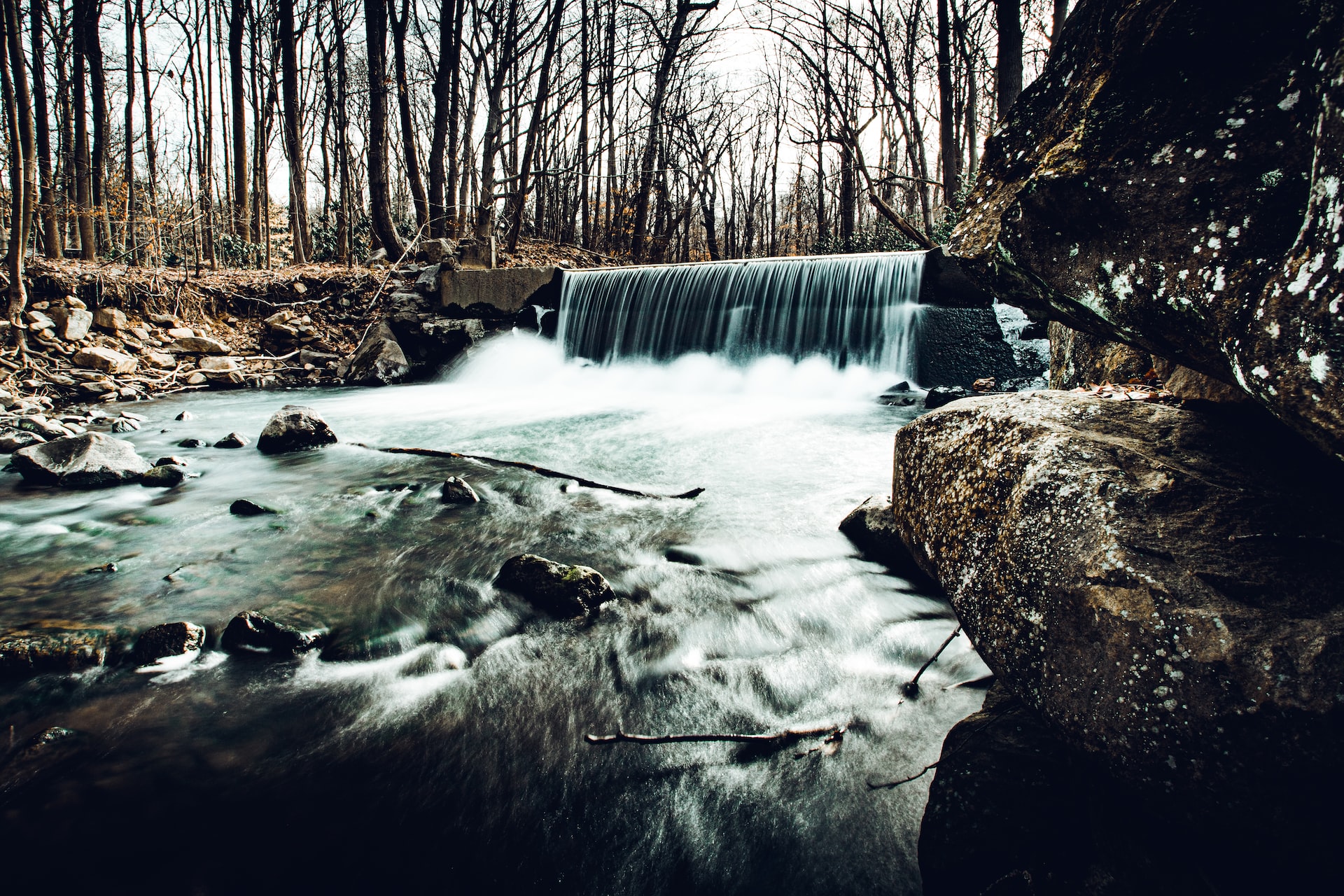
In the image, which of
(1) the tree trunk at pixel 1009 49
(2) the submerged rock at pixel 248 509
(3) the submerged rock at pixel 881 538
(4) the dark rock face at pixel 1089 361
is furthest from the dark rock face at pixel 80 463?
(1) the tree trunk at pixel 1009 49

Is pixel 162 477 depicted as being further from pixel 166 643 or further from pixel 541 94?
pixel 541 94

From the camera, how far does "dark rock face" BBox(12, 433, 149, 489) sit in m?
4.88

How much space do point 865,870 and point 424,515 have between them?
3.72 m

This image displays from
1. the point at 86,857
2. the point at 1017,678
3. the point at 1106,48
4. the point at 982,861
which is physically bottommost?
the point at 86,857

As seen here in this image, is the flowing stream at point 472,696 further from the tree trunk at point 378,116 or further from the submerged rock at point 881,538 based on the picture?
the tree trunk at point 378,116

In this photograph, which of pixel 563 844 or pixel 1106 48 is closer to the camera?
pixel 1106 48

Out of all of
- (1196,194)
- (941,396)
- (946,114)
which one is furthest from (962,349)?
(1196,194)

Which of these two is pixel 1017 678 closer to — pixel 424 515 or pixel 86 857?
pixel 86 857

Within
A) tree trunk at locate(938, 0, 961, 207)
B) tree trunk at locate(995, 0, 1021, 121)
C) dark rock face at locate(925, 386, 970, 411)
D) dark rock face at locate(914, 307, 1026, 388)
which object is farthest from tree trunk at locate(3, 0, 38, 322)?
tree trunk at locate(938, 0, 961, 207)

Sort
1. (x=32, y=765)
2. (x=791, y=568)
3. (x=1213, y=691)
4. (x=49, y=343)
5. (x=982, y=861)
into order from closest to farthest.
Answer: (x=1213, y=691) < (x=982, y=861) < (x=32, y=765) < (x=791, y=568) < (x=49, y=343)

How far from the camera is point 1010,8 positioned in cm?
799

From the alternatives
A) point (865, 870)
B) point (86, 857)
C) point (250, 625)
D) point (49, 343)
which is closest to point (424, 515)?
point (250, 625)

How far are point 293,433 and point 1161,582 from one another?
701cm

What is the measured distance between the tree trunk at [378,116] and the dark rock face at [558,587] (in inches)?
434
